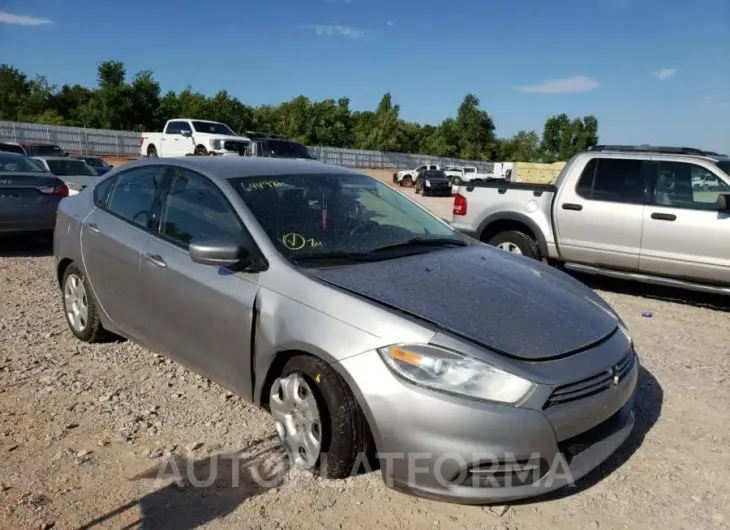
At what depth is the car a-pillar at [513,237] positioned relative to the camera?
25.1 feet

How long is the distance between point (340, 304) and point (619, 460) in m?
1.75

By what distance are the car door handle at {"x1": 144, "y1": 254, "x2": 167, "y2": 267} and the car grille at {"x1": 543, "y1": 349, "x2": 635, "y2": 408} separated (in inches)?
94.0

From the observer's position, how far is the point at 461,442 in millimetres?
2504

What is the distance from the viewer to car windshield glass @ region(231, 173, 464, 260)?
3398 mm

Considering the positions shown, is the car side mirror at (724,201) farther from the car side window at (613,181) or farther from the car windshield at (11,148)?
the car windshield at (11,148)

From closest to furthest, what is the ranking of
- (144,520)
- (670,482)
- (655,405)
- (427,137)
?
1. (144,520)
2. (670,482)
3. (655,405)
4. (427,137)

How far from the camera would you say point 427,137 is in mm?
75375

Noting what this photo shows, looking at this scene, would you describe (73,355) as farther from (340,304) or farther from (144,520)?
(340,304)

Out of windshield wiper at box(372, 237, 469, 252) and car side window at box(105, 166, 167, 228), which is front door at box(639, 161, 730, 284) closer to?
windshield wiper at box(372, 237, 469, 252)

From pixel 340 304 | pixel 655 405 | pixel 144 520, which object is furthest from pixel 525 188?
pixel 144 520

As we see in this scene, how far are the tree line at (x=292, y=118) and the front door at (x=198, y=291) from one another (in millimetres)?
41914

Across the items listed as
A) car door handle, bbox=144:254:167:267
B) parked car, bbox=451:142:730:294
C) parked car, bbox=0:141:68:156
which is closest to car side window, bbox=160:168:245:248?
car door handle, bbox=144:254:167:267

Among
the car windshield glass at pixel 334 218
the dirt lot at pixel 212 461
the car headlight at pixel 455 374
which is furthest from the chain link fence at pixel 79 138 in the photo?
the car headlight at pixel 455 374

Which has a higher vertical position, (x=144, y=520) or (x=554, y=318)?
(x=554, y=318)
